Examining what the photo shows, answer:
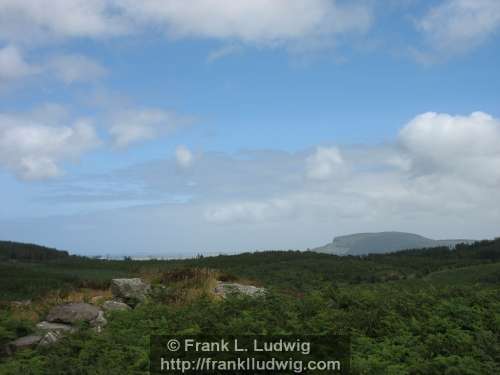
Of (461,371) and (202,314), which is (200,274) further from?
(461,371)

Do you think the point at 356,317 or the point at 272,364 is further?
the point at 356,317

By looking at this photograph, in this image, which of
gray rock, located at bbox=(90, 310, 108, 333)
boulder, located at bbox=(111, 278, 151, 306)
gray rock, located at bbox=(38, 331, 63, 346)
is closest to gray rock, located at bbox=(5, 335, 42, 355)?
gray rock, located at bbox=(38, 331, 63, 346)

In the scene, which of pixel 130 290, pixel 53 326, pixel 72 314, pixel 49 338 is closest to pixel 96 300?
pixel 130 290

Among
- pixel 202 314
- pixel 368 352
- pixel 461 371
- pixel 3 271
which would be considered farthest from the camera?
pixel 3 271

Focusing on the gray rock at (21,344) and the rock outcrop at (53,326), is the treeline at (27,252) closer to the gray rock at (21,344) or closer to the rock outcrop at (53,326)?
the rock outcrop at (53,326)

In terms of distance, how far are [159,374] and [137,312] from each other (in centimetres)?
457

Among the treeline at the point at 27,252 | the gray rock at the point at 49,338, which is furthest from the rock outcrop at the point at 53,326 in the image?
the treeline at the point at 27,252

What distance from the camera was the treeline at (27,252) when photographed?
2445 inches

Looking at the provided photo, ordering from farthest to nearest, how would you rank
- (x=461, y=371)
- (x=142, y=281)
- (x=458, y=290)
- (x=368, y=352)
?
1. (x=142, y=281)
2. (x=458, y=290)
3. (x=368, y=352)
4. (x=461, y=371)

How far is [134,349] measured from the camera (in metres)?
8.30

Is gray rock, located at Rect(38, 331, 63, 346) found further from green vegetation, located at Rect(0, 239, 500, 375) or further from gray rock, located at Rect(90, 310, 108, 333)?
gray rock, located at Rect(90, 310, 108, 333)

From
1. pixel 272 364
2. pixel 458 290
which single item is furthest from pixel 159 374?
pixel 458 290

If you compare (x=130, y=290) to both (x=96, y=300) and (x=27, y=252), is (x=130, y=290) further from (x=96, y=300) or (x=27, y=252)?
(x=27, y=252)

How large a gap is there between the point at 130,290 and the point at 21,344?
675 centimetres
